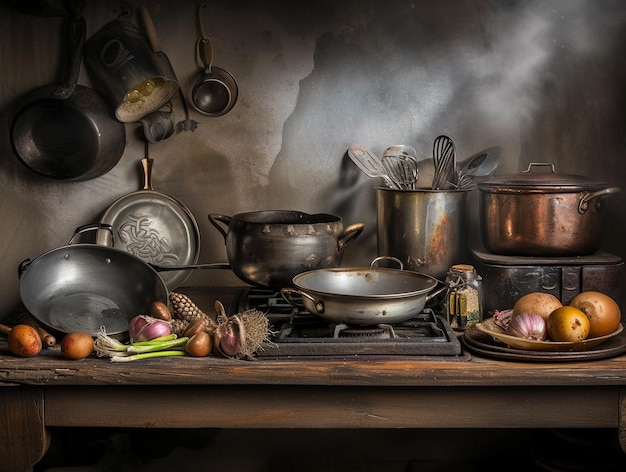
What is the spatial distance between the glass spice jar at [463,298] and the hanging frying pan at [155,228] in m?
0.78

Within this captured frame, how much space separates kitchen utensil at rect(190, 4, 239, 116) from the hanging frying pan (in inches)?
9.0

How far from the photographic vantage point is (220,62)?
2.09 meters

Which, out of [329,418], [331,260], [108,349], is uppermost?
[331,260]

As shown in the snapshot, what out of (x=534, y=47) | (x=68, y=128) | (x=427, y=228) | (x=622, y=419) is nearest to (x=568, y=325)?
(x=622, y=419)

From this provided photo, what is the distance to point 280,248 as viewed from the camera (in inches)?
68.5

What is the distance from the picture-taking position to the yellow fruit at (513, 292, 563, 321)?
154 cm

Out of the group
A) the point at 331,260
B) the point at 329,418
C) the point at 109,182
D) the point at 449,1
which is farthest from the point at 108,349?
the point at 449,1

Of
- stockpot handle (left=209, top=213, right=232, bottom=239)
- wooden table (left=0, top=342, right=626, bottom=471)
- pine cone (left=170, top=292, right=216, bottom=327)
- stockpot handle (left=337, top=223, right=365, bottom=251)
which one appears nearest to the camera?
wooden table (left=0, top=342, right=626, bottom=471)

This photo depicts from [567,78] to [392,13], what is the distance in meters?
0.53

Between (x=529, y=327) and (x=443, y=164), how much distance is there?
63cm

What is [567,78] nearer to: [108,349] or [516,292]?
[516,292]

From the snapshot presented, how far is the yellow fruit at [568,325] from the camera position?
1.46 m

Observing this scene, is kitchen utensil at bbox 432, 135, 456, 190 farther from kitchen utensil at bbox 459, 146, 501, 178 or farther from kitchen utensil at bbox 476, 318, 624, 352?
kitchen utensil at bbox 476, 318, 624, 352

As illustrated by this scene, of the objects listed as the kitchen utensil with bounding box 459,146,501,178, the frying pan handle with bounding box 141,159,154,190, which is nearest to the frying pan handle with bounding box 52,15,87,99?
the frying pan handle with bounding box 141,159,154,190
